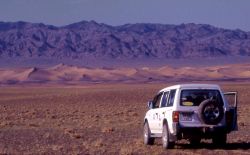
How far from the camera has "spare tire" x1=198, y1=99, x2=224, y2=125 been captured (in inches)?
752

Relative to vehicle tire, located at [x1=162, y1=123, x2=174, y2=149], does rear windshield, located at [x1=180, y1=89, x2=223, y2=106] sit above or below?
above

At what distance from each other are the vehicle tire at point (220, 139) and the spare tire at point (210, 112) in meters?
0.63

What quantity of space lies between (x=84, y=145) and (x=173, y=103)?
4404 mm

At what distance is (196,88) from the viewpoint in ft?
65.5

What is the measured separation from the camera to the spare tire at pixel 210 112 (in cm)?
1909

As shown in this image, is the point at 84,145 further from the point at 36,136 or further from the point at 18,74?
the point at 18,74

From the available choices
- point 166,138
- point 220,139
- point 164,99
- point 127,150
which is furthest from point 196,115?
point 127,150

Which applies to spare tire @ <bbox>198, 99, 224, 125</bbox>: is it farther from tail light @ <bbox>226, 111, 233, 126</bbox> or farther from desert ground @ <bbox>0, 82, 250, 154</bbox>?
desert ground @ <bbox>0, 82, 250, 154</bbox>

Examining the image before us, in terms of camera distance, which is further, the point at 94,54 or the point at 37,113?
the point at 94,54

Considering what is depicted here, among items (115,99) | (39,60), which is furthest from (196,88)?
(39,60)

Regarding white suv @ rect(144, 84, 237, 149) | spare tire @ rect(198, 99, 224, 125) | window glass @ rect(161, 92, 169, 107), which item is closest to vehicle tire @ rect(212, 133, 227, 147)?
white suv @ rect(144, 84, 237, 149)

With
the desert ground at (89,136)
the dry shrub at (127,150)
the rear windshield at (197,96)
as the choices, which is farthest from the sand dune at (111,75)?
the rear windshield at (197,96)

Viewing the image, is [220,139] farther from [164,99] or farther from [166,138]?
[164,99]

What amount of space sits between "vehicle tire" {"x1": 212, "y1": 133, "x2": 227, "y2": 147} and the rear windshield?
1003 millimetres
